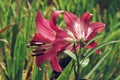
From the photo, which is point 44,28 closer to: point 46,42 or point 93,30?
point 46,42

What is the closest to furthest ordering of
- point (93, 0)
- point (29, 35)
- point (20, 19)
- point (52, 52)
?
point (52, 52)
point (29, 35)
point (20, 19)
point (93, 0)

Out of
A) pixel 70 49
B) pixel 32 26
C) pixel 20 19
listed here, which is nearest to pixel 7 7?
pixel 20 19

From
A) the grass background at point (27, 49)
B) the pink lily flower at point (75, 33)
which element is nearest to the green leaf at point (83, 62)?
the pink lily flower at point (75, 33)

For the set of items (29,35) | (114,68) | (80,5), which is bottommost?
(114,68)

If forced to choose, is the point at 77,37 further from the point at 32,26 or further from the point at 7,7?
the point at 7,7

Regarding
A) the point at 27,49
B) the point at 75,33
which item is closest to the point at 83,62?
the point at 75,33

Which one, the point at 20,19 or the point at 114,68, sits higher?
the point at 20,19

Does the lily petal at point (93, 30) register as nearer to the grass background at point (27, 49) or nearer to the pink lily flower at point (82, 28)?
the pink lily flower at point (82, 28)
